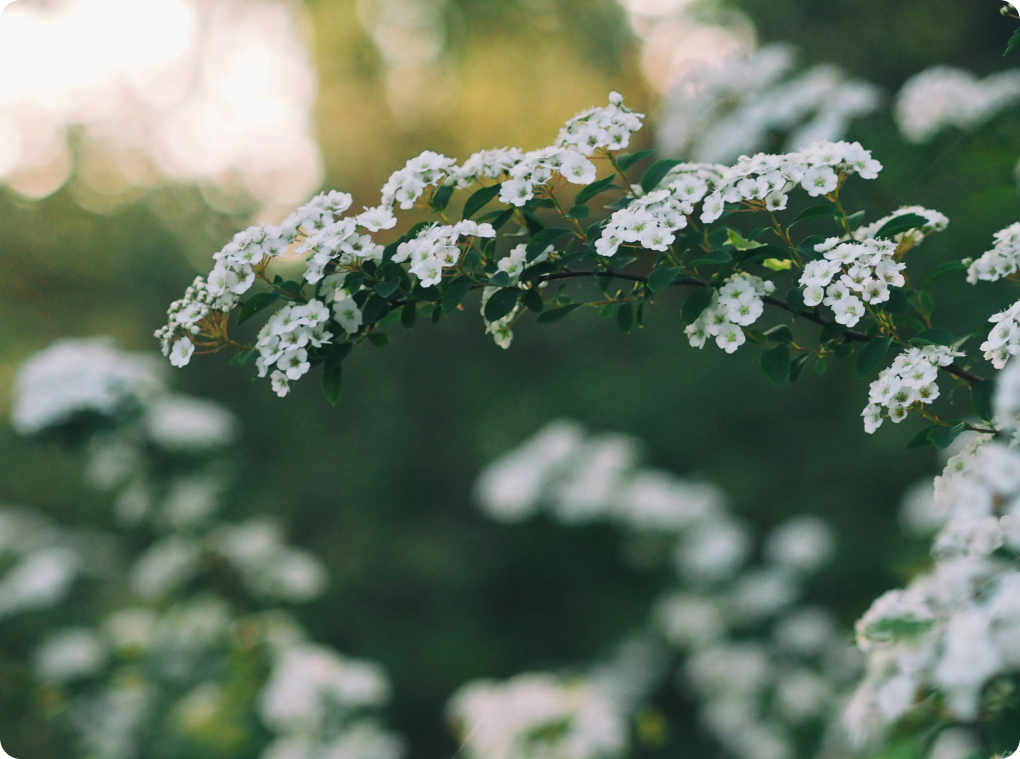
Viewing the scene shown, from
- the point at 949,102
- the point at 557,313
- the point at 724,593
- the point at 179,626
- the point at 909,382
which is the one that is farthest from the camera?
the point at 724,593

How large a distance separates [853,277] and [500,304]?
0.56 m

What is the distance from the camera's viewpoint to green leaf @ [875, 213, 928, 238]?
1312 millimetres

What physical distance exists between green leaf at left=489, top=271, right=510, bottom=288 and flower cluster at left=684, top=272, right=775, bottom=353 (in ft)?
1.08

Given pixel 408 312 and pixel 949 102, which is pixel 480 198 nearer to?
pixel 408 312

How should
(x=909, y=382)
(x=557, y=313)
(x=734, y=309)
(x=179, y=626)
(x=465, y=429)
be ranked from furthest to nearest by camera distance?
1. (x=465, y=429)
2. (x=179, y=626)
3. (x=557, y=313)
4. (x=734, y=309)
5. (x=909, y=382)

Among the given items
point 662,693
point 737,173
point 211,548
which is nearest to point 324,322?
point 737,173

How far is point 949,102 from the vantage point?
8.21 feet

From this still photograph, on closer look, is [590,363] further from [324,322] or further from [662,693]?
[324,322]

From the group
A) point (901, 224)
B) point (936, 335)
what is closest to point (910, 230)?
point (901, 224)

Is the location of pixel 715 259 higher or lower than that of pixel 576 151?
lower

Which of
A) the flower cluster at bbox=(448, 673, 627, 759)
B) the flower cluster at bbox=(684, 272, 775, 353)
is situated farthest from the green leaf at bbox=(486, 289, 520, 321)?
the flower cluster at bbox=(448, 673, 627, 759)

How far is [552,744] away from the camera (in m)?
2.62

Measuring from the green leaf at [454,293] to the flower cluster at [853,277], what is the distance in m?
0.54

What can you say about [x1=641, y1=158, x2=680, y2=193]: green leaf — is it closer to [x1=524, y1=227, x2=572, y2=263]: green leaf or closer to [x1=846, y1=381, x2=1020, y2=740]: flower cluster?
[x1=524, y1=227, x2=572, y2=263]: green leaf
